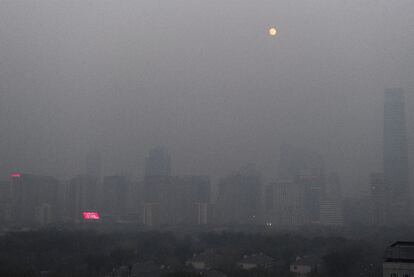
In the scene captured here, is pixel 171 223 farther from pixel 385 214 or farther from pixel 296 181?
pixel 385 214

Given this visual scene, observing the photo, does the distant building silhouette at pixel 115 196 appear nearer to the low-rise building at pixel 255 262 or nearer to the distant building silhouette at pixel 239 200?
the distant building silhouette at pixel 239 200

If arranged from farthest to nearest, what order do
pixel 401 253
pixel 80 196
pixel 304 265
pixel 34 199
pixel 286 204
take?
pixel 286 204, pixel 80 196, pixel 34 199, pixel 304 265, pixel 401 253

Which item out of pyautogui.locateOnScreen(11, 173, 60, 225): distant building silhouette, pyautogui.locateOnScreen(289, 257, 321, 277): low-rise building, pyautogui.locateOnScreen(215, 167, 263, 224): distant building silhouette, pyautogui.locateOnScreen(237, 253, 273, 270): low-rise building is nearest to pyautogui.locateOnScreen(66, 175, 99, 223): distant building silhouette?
pyautogui.locateOnScreen(11, 173, 60, 225): distant building silhouette

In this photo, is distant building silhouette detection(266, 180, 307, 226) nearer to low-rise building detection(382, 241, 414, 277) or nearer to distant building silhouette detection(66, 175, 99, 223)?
distant building silhouette detection(66, 175, 99, 223)

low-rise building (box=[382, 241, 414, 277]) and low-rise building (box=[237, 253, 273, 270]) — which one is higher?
low-rise building (box=[382, 241, 414, 277])


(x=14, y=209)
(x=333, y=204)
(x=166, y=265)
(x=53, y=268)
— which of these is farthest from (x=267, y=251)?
(x=333, y=204)

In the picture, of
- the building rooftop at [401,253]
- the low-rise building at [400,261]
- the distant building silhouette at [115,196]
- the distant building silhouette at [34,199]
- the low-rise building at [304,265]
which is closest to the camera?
the low-rise building at [400,261]

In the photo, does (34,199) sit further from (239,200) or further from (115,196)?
(239,200)

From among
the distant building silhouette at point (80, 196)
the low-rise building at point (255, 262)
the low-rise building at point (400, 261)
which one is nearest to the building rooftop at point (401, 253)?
the low-rise building at point (400, 261)

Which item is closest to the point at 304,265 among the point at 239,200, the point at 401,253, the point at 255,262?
the point at 255,262

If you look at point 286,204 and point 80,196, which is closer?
point 80,196

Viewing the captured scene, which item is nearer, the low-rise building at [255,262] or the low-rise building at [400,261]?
the low-rise building at [400,261]
